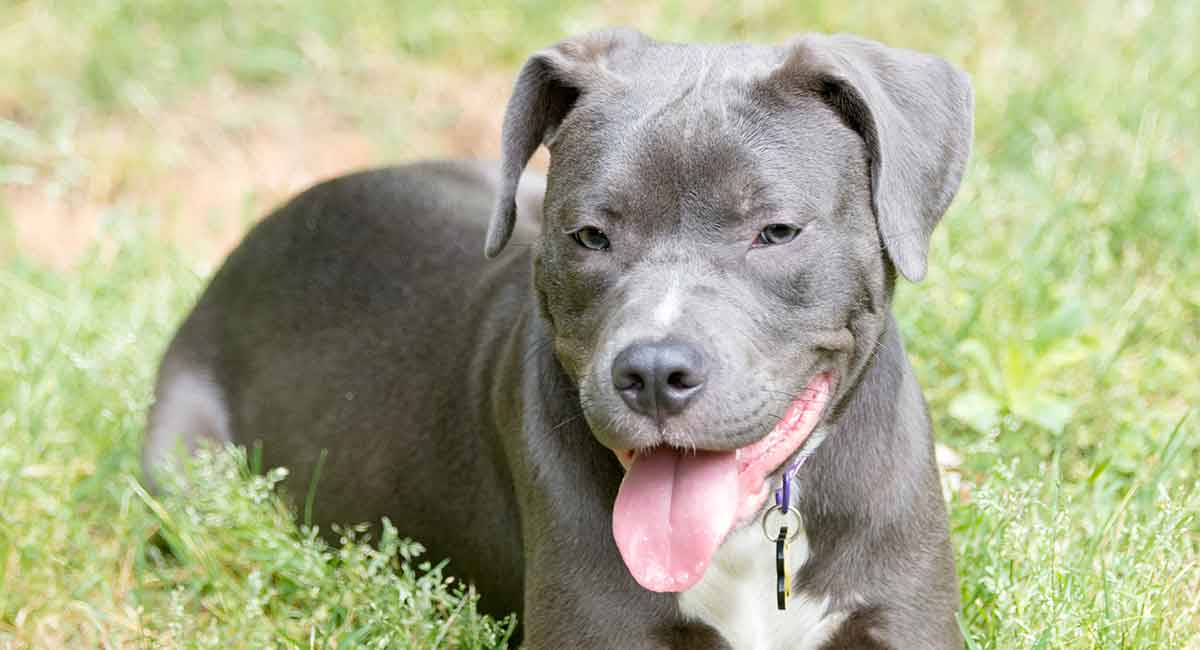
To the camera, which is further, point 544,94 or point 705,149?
point 544,94

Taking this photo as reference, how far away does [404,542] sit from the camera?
469 centimetres

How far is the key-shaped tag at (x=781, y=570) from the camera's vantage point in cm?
386

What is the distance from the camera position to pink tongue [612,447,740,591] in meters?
3.53

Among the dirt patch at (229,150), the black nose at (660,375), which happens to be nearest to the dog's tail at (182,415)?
the dirt patch at (229,150)

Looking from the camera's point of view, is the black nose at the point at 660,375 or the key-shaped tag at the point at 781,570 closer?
the black nose at the point at 660,375

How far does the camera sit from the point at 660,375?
3342 mm

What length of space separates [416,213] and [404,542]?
1.07 metres

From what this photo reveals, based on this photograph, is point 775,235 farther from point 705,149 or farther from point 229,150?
point 229,150

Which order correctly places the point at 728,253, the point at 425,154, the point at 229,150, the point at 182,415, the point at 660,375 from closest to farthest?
the point at 660,375 < the point at 728,253 < the point at 182,415 < the point at 425,154 < the point at 229,150

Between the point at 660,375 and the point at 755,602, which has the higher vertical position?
the point at 660,375

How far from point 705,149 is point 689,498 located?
0.74 metres

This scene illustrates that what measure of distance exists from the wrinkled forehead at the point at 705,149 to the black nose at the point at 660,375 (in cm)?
37

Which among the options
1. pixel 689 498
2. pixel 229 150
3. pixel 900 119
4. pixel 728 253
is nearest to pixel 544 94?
pixel 728 253

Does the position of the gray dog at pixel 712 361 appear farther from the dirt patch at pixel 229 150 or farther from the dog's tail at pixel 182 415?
the dirt patch at pixel 229 150
